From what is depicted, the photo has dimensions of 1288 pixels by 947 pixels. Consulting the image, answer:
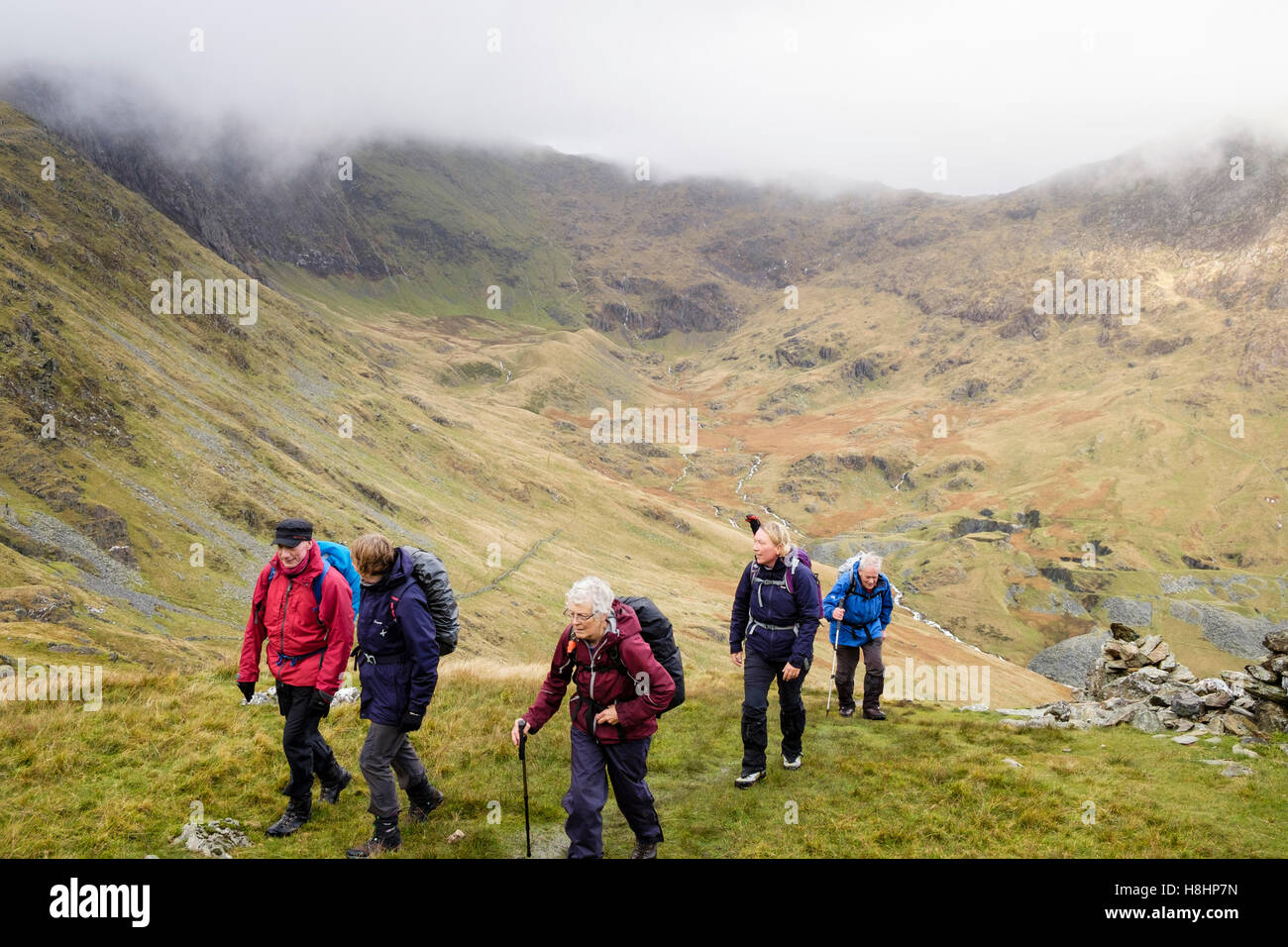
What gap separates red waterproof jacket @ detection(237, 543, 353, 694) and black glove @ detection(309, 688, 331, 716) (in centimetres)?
10

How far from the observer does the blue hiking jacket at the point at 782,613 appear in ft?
35.9

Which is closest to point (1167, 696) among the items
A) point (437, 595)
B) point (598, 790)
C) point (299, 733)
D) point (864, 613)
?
point (864, 613)

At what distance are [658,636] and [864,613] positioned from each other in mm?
8570

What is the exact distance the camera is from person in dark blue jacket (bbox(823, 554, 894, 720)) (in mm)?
15094

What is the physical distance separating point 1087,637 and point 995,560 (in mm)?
28076

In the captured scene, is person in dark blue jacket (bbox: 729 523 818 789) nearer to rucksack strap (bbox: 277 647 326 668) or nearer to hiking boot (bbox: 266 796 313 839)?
rucksack strap (bbox: 277 647 326 668)

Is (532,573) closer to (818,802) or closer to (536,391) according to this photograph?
(818,802)

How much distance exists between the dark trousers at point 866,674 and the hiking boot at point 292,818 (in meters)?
10.9

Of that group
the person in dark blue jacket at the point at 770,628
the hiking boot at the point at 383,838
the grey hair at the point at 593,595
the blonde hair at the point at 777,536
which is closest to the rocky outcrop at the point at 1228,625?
the person in dark blue jacket at the point at 770,628

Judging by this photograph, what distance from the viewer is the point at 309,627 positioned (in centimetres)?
890

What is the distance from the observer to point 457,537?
219 feet

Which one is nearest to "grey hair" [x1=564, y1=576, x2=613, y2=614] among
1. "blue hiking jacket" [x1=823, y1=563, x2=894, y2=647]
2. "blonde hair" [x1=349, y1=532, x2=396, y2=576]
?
"blonde hair" [x1=349, y1=532, x2=396, y2=576]

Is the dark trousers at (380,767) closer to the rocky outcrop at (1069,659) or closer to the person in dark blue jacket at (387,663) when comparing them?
the person in dark blue jacket at (387,663)

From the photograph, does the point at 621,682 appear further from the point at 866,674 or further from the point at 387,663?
the point at 866,674
